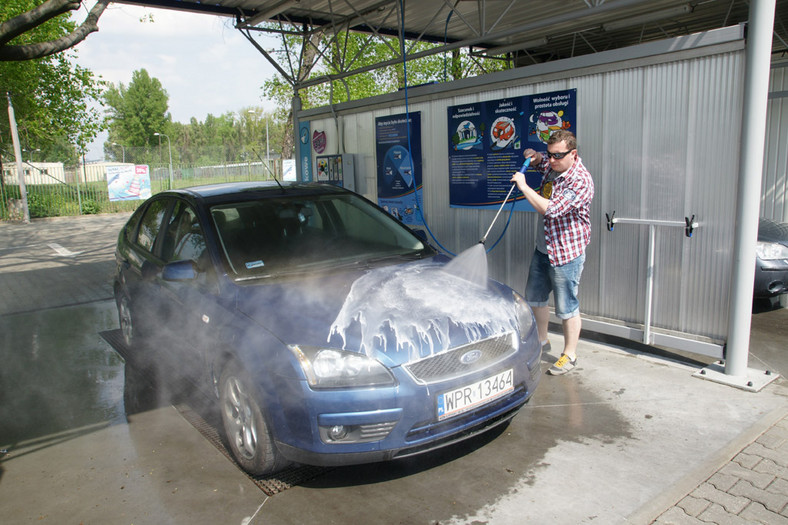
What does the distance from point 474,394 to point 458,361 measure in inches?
7.8

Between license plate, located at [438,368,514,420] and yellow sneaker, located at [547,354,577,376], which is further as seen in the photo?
yellow sneaker, located at [547,354,577,376]

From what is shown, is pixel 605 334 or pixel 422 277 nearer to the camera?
pixel 422 277

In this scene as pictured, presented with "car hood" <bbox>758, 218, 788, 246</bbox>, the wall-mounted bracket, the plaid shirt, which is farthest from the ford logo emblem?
"car hood" <bbox>758, 218, 788, 246</bbox>

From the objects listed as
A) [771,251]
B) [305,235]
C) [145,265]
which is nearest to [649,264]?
[771,251]

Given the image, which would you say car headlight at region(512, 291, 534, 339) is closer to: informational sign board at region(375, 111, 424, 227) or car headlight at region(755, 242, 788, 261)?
informational sign board at region(375, 111, 424, 227)

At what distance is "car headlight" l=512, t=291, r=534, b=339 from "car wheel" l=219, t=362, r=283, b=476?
1.54 m

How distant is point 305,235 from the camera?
164 inches

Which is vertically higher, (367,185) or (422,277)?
(367,185)

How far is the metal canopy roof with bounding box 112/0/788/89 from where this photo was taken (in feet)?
26.5

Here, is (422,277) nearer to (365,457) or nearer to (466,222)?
(365,457)

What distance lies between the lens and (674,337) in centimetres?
474

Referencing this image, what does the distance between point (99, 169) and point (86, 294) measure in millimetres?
18287

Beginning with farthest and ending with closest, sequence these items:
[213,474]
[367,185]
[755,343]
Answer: [367,185] → [755,343] → [213,474]

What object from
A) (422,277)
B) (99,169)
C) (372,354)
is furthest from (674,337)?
(99,169)
